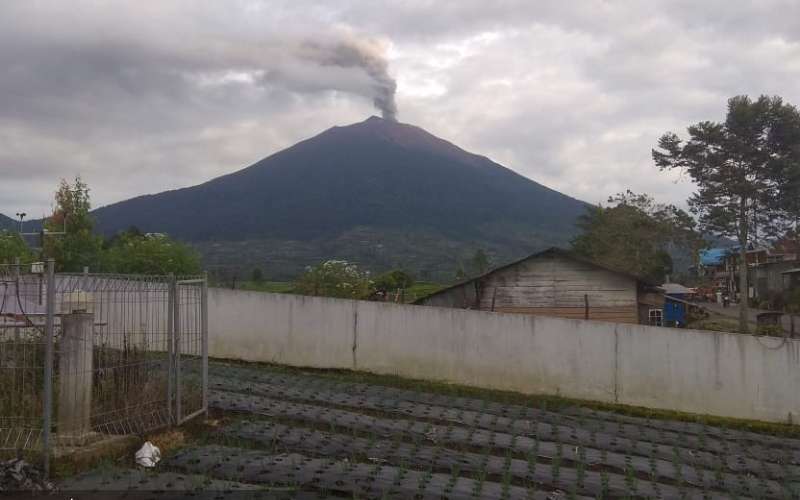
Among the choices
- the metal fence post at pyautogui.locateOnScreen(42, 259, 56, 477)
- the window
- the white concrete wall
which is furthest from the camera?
the window

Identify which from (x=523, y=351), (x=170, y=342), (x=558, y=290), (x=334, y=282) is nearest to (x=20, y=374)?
(x=170, y=342)

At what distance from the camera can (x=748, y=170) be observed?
108 feet

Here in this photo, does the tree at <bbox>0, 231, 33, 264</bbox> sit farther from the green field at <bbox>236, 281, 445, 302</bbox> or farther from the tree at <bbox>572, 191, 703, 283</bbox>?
the tree at <bbox>572, 191, 703, 283</bbox>

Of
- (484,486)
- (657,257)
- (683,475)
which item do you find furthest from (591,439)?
(657,257)

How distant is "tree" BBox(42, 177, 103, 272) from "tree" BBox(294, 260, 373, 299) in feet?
27.1

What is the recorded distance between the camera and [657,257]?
141 feet

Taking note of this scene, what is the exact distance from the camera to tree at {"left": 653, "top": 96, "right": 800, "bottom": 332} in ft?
105

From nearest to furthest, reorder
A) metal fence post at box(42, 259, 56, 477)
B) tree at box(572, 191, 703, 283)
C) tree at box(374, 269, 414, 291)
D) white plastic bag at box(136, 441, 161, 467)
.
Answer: metal fence post at box(42, 259, 56, 477) < white plastic bag at box(136, 441, 161, 467) < tree at box(374, 269, 414, 291) < tree at box(572, 191, 703, 283)

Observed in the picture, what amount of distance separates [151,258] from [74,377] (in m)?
Answer: 18.6

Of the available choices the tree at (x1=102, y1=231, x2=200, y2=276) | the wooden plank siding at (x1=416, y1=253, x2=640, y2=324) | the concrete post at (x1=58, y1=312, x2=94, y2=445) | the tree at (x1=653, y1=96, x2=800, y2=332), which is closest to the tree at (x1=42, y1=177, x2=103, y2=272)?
the tree at (x1=102, y1=231, x2=200, y2=276)

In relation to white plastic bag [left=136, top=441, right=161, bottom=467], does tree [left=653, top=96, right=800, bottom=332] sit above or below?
above

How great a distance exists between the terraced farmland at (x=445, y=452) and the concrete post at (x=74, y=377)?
818 mm

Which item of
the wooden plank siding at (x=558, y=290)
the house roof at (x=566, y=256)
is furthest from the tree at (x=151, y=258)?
the wooden plank siding at (x=558, y=290)

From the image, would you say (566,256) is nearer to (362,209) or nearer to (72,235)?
(72,235)
